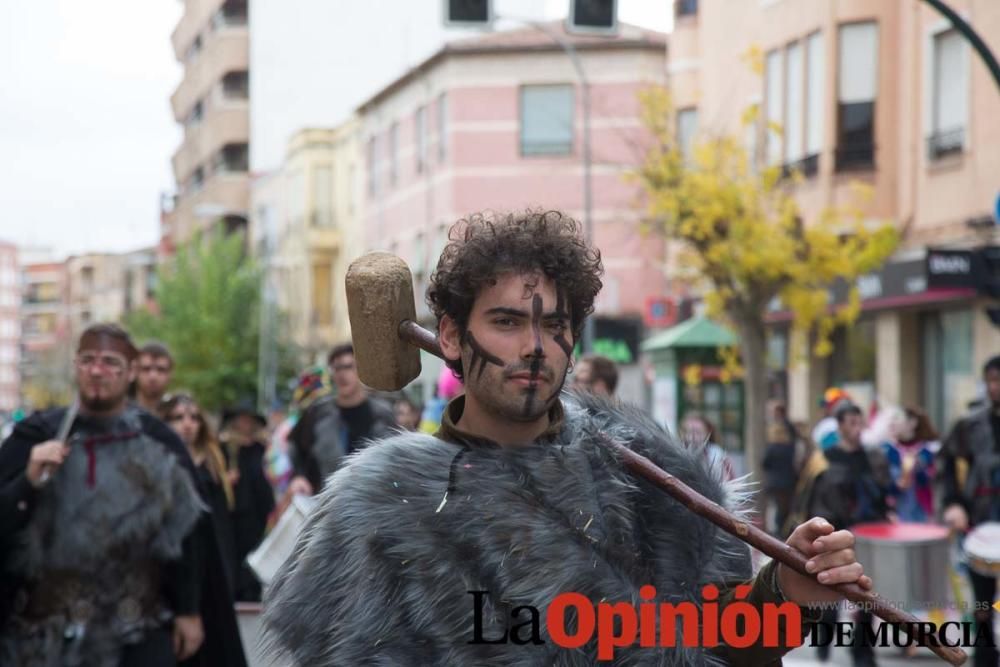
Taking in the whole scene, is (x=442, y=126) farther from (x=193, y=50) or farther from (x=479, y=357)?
(x=479, y=357)

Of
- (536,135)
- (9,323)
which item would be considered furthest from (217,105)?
(9,323)

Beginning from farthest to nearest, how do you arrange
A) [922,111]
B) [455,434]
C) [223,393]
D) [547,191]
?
[223,393] → [547,191] → [922,111] → [455,434]

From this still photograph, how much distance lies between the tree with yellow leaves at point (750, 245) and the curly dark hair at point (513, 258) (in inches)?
700

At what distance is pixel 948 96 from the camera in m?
23.2

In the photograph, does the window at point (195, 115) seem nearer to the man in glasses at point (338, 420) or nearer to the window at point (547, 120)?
the window at point (547, 120)

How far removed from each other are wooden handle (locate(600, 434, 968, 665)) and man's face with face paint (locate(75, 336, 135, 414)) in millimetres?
4163

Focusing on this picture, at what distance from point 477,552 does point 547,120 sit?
143ft

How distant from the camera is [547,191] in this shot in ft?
153

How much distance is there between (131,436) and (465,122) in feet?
131

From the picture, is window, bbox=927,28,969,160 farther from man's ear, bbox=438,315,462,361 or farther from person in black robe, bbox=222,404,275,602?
man's ear, bbox=438,315,462,361

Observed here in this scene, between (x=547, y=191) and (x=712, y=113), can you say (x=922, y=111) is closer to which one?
(x=712, y=113)

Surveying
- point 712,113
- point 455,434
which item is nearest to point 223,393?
point 712,113

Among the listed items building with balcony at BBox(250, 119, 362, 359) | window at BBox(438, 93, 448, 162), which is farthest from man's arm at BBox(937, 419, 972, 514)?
building with balcony at BBox(250, 119, 362, 359)

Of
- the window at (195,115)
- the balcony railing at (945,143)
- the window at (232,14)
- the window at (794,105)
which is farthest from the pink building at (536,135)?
the window at (195,115)
